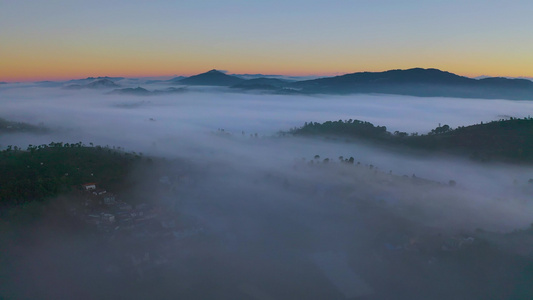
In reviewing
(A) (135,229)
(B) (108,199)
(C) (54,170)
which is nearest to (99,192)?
(B) (108,199)

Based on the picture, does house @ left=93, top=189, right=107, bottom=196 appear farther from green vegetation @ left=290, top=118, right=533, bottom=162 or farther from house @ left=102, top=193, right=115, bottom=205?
green vegetation @ left=290, top=118, right=533, bottom=162

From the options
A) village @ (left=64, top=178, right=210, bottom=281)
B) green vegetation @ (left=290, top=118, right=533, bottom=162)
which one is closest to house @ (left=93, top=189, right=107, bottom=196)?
village @ (left=64, top=178, right=210, bottom=281)

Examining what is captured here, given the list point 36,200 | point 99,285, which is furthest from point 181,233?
point 36,200

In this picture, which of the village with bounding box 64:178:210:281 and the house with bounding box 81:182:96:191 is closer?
the village with bounding box 64:178:210:281

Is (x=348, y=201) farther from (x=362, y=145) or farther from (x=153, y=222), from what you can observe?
(x=362, y=145)

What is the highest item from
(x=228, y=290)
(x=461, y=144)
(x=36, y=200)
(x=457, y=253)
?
(x=461, y=144)

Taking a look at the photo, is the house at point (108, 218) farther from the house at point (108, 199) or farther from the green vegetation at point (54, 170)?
the green vegetation at point (54, 170)

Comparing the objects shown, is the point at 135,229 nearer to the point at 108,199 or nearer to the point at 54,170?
the point at 108,199

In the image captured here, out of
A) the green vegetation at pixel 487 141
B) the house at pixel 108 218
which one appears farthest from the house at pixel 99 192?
the green vegetation at pixel 487 141

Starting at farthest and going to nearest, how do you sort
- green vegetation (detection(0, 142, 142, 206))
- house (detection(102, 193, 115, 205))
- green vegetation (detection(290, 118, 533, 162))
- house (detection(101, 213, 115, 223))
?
green vegetation (detection(290, 118, 533, 162))
house (detection(102, 193, 115, 205))
green vegetation (detection(0, 142, 142, 206))
house (detection(101, 213, 115, 223))
